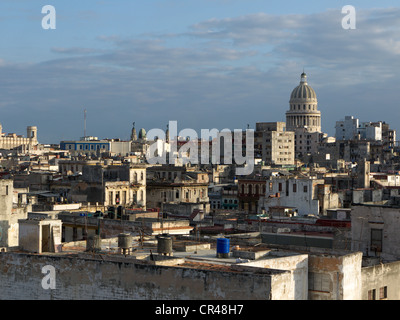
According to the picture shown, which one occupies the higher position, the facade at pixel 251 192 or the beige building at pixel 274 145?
the beige building at pixel 274 145

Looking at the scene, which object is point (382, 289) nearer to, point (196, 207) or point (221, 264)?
point (221, 264)

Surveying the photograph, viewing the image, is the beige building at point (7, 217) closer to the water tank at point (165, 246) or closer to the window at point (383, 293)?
the water tank at point (165, 246)

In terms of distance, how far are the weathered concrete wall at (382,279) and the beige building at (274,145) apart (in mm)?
140595

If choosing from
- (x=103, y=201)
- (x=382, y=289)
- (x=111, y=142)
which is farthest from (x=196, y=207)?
(x=111, y=142)

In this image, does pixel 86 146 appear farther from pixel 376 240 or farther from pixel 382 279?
pixel 382 279

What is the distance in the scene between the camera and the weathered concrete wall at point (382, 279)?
90.6ft

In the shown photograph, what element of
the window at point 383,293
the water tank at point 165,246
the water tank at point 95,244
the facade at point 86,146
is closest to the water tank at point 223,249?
the water tank at point 165,246

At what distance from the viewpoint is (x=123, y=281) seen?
24.5 meters

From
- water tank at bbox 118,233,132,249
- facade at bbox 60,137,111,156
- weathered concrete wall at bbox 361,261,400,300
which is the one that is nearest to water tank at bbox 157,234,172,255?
water tank at bbox 118,233,132,249

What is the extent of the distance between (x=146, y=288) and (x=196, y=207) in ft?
127

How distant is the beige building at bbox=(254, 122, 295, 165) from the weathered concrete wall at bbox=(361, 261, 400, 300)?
141 metres

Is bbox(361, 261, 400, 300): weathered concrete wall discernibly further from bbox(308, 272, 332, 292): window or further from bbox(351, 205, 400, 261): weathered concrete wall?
bbox(351, 205, 400, 261): weathered concrete wall
